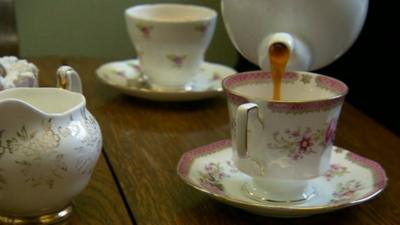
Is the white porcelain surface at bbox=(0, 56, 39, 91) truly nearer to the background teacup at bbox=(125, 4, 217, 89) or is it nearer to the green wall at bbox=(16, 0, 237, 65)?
the background teacup at bbox=(125, 4, 217, 89)

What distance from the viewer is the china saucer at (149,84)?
1.01 m

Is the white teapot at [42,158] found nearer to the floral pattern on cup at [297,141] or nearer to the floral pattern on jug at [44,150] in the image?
the floral pattern on jug at [44,150]

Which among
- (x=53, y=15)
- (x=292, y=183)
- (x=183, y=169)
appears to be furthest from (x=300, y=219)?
(x=53, y=15)

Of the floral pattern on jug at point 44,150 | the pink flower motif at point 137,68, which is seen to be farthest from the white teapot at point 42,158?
the pink flower motif at point 137,68

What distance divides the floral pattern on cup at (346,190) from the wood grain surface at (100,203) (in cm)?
21

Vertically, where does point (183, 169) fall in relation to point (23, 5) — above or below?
above

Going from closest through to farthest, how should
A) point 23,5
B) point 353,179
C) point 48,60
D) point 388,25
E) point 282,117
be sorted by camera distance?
point 282,117, point 353,179, point 48,60, point 388,25, point 23,5

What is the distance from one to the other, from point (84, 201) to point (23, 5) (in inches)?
48.8

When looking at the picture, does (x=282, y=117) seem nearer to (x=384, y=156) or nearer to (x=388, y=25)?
(x=384, y=156)

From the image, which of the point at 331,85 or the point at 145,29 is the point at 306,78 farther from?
the point at 145,29

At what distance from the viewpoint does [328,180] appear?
74 centimetres

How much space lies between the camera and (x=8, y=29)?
4.24 feet

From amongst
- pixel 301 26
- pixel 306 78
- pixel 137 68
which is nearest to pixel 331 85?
pixel 306 78

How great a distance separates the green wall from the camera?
183cm
